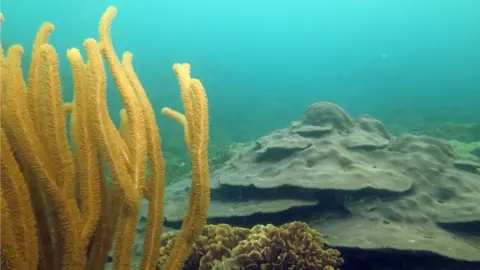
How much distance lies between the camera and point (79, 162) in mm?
2252

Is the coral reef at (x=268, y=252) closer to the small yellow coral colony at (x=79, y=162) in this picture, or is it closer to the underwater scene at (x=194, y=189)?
the underwater scene at (x=194, y=189)

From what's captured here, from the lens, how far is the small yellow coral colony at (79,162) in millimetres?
2100

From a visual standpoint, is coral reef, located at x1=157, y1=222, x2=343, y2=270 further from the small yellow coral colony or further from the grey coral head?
the grey coral head

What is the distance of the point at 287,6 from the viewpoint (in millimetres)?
152625

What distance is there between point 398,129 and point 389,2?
462ft

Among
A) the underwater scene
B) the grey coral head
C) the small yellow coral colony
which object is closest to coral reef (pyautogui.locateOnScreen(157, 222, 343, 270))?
the underwater scene

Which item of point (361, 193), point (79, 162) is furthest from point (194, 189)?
point (361, 193)

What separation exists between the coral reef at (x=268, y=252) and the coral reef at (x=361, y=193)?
486 millimetres

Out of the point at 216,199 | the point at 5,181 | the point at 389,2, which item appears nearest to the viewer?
the point at 5,181

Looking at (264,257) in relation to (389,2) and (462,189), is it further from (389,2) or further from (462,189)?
(389,2)

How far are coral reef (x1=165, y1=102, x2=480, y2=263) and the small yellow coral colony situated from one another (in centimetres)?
215

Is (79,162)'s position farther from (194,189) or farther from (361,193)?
Result: (361,193)

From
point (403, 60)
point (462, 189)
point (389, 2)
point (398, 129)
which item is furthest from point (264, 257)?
point (389, 2)

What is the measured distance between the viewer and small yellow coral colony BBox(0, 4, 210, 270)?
6.89 ft
